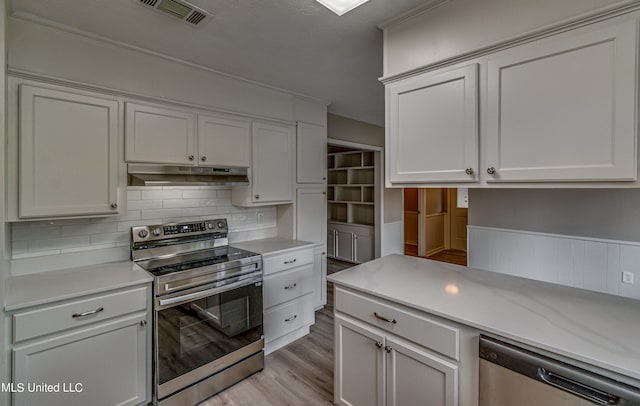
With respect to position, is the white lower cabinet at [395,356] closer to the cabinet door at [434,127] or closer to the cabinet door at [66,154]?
the cabinet door at [434,127]

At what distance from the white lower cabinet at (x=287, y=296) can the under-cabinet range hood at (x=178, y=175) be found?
775 millimetres

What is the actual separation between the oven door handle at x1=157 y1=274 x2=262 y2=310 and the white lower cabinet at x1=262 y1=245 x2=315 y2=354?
203 millimetres

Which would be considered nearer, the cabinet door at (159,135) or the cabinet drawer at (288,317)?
the cabinet door at (159,135)

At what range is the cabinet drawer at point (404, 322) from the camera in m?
1.31

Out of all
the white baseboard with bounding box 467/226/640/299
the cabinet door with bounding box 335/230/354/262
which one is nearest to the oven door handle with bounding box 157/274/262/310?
the white baseboard with bounding box 467/226/640/299

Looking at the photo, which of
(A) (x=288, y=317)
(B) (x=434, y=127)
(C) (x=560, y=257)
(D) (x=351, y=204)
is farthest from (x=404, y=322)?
(D) (x=351, y=204)

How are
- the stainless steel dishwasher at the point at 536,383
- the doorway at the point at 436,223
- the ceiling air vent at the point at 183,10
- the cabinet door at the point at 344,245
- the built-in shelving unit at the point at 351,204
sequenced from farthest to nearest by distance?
the doorway at the point at 436,223
the cabinet door at the point at 344,245
the built-in shelving unit at the point at 351,204
the ceiling air vent at the point at 183,10
the stainless steel dishwasher at the point at 536,383

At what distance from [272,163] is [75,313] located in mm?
1907

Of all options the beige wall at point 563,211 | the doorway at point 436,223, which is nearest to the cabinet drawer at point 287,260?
the beige wall at point 563,211

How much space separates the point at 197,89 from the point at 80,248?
1502mm

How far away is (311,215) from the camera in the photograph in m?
3.44

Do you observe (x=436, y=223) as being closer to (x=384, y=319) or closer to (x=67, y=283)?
(x=384, y=319)

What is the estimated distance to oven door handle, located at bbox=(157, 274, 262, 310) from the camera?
6.39ft

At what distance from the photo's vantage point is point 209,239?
2.73m
